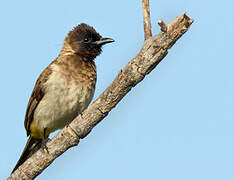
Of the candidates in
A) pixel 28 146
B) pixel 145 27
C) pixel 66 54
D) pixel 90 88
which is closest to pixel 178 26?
pixel 145 27

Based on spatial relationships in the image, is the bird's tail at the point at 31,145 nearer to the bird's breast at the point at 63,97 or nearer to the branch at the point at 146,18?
the bird's breast at the point at 63,97

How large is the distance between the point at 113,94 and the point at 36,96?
6.73 feet

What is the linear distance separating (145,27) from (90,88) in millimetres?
1926

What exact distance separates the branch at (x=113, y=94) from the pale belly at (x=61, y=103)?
0.79 meters

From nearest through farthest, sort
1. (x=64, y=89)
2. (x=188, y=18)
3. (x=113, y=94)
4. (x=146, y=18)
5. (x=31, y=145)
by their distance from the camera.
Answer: (x=188, y=18) → (x=146, y=18) → (x=113, y=94) → (x=64, y=89) → (x=31, y=145)

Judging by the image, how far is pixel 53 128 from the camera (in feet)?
21.4

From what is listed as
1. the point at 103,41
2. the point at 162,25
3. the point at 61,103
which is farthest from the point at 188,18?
the point at 103,41

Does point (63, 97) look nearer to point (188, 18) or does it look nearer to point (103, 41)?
point (103, 41)

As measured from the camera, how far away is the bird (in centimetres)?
606

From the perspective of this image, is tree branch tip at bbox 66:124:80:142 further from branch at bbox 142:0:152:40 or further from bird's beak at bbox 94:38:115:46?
bird's beak at bbox 94:38:115:46

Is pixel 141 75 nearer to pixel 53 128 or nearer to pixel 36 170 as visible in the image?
pixel 36 170

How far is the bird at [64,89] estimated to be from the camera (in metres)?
6.06

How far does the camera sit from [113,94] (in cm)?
473

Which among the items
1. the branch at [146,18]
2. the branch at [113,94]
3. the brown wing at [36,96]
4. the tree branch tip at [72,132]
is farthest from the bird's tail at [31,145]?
the branch at [146,18]
